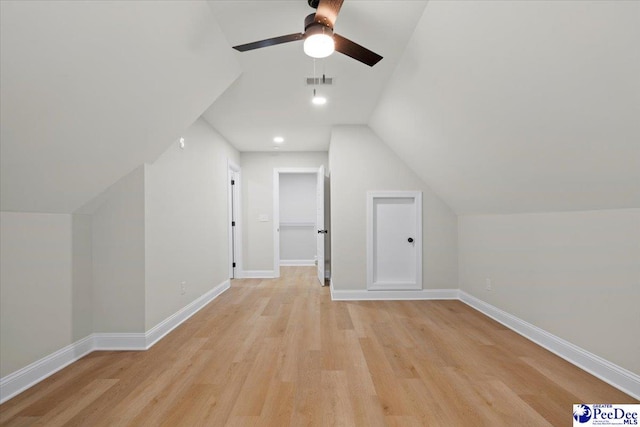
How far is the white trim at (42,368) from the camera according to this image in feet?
6.55

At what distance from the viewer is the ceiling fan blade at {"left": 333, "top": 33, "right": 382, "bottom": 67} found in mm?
1784

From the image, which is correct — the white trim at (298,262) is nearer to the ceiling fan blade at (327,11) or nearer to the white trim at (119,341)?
the white trim at (119,341)

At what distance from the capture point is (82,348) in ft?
8.54

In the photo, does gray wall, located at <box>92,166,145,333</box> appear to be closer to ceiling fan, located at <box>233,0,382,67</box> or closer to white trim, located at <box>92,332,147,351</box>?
white trim, located at <box>92,332,147,351</box>

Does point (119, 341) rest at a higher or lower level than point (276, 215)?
lower

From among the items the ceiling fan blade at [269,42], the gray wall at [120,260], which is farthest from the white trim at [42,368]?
the ceiling fan blade at [269,42]

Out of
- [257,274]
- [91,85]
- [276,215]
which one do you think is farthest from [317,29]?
[257,274]

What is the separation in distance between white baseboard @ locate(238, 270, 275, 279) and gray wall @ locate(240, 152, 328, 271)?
6 cm

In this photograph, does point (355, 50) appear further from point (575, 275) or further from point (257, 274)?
point (257, 274)

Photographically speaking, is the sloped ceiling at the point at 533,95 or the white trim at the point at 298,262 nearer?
the sloped ceiling at the point at 533,95

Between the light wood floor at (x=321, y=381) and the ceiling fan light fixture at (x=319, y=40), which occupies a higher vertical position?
the ceiling fan light fixture at (x=319, y=40)

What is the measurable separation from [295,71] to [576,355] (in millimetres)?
3253

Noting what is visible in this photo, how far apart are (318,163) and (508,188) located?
3.71 metres

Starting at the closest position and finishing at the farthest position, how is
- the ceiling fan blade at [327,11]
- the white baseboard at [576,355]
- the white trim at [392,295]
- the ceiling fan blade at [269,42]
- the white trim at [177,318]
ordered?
1. the ceiling fan blade at [327,11]
2. the ceiling fan blade at [269,42]
3. the white baseboard at [576,355]
4. the white trim at [177,318]
5. the white trim at [392,295]
